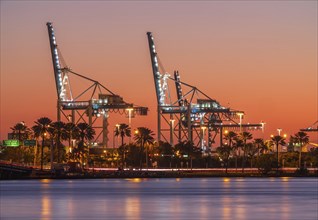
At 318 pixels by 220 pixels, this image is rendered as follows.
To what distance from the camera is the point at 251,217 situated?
7456 cm

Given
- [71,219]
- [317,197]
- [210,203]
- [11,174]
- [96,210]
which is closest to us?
[71,219]

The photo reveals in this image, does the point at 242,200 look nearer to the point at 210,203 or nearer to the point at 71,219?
the point at 210,203

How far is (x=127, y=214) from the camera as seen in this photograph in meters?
78.8

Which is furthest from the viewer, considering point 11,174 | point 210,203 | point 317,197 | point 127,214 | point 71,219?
point 11,174

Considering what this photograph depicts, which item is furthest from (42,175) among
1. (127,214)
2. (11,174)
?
(127,214)

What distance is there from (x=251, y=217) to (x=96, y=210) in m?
15.0

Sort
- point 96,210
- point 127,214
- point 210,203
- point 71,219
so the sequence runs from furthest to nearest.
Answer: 1. point 210,203
2. point 96,210
3. point 127,214
4. point 71,219

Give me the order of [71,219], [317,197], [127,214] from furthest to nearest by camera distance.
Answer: [317,197], [127,214], [71,219]

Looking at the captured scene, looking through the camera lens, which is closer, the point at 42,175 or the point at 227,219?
the point at 227,219

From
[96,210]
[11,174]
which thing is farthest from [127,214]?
[11,174]

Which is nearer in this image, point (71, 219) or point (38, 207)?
point (71, 219)

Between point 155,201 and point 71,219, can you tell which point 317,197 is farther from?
point 71,219

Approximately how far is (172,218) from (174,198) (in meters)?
31.4

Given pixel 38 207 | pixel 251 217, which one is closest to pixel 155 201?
pixel 38 207
